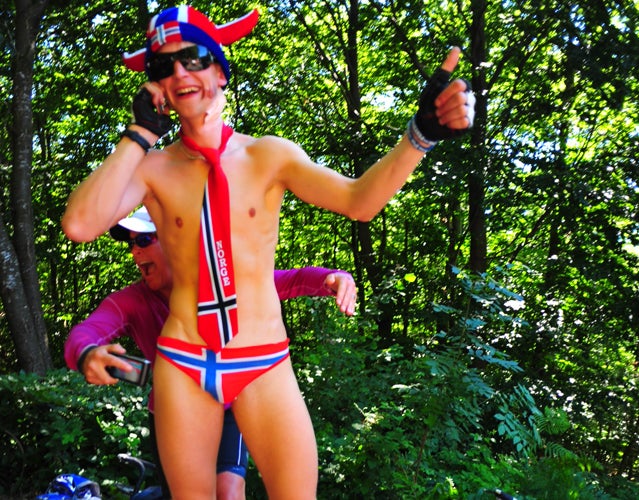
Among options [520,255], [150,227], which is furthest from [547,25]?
[150,227]

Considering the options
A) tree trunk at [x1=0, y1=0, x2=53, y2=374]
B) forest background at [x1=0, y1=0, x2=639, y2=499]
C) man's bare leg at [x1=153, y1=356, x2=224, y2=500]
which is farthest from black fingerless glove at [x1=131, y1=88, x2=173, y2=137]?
tree trunk at [x1=0, y1=0, x2=53, y2=374]

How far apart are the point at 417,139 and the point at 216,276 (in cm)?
64

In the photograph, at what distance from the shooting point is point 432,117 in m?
1.78

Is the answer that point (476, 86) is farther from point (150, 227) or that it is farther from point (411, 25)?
point (150, 227)

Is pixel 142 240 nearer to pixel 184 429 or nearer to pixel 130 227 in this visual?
pixel 130 227

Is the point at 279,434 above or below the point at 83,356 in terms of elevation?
below

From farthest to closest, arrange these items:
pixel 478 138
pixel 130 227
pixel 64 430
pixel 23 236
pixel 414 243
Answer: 1. pixel 414 243
2. pixel 478 138
3. pixel 23 236
4. pixel 64 430
5. pixel 130 227

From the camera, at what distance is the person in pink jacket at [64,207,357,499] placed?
6.87 feet

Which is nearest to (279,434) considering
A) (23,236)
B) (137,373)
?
(137,373)

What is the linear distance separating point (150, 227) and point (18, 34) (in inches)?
184

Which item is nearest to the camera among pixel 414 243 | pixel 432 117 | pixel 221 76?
pixel 432 117

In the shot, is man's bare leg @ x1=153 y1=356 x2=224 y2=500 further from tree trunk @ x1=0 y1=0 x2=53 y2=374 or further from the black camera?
tree trunk @ x1=0 y1=0 x2=53 y2=374

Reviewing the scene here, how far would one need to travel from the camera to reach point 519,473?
13.2ft

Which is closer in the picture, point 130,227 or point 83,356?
point 83,356
